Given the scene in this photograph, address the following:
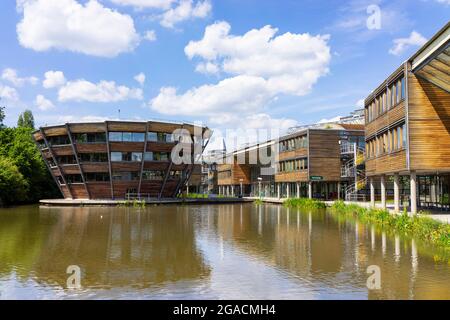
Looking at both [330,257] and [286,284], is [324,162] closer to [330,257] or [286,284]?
[330,257]

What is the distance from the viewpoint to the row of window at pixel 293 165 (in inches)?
2315

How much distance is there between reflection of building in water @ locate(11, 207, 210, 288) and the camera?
1390cm

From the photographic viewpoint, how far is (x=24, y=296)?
37.9ft

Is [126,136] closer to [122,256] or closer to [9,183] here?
[9,183]

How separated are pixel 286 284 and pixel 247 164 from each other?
74.9 metres

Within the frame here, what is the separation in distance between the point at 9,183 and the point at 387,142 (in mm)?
47451

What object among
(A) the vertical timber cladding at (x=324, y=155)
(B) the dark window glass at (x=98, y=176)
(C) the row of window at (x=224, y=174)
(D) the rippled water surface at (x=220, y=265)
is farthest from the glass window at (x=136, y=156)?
(C) the row of window at (x=224, y=174)

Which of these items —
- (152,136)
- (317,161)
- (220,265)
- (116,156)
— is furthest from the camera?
(152,136)

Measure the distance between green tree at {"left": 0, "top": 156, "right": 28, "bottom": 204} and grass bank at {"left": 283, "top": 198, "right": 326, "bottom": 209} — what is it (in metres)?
35.6

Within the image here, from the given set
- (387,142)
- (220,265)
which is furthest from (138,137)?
(220,265)

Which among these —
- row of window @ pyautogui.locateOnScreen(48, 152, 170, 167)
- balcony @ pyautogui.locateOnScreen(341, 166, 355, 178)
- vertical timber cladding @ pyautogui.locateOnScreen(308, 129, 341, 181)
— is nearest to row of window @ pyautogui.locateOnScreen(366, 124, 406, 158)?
balcony @ pyautogui.locateOnScreen(341, 166, 355, 178)

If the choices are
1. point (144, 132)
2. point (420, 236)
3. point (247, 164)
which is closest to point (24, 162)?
point (144, 132)

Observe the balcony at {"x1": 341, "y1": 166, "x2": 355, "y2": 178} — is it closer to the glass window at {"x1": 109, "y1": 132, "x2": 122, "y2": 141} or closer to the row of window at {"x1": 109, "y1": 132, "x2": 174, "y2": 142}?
the row of window at {"x1": 109, "y1": 132, "x2": 174, "y2": 142}

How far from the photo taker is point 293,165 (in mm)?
62594
